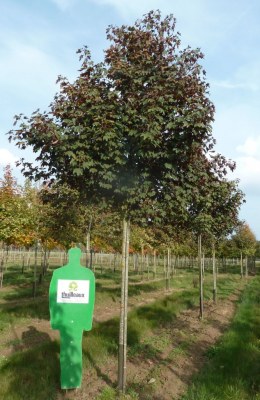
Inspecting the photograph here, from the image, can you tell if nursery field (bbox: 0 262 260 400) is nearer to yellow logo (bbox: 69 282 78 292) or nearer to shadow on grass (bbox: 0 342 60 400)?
shadow on grass (bbox: 0 342 60 400)

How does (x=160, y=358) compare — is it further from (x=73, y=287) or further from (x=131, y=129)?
(x=131, y=129)

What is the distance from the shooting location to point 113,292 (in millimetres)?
19391

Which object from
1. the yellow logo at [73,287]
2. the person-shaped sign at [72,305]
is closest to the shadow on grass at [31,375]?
the person-shaped sign at [72,305]

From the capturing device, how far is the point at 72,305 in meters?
6.57

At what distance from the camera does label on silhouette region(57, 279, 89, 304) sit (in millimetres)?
6535

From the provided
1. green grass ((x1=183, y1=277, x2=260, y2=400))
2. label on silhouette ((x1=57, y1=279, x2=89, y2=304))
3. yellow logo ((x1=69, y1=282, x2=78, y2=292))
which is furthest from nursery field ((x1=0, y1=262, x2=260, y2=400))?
yellow logo ((x1=69, y1=282, x2=78, y2=292))

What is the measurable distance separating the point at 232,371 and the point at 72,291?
337cm

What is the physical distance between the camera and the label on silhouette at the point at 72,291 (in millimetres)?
6535

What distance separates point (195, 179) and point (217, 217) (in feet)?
28.6

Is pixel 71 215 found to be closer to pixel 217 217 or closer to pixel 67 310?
pixel 217 217

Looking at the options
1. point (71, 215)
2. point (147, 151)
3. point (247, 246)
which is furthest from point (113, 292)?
point (247, 246)

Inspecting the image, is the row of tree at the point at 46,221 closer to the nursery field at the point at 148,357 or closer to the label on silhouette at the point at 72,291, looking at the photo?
the nursery field at the point at 148,357

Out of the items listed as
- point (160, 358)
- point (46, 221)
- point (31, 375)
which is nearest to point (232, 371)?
point (160, 358)

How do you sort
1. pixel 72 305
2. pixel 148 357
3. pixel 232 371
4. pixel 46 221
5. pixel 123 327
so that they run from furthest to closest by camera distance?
pixel 46 221 < pixel 148 357 < pixel 232 371 < pixel 123 327 < pixel 72 305
